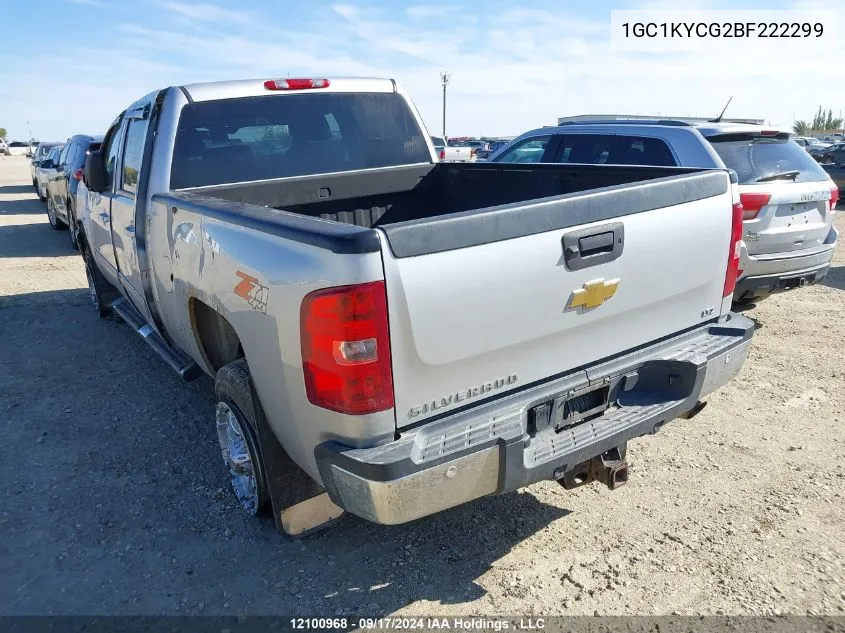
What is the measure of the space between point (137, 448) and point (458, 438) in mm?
2640

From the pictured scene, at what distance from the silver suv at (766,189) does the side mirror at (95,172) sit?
4771 millimetres

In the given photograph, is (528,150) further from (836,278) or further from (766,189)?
(836,278)

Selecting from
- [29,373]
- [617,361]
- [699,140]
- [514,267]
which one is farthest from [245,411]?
[699,140]

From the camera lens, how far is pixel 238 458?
3312 millimetres

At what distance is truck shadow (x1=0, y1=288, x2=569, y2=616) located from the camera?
2818mm

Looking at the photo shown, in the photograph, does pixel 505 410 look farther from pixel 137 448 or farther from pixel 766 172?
pixel 766 172

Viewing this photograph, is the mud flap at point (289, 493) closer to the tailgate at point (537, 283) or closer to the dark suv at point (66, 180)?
the tailgate at point (537, 283)

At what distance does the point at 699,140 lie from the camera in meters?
5.78

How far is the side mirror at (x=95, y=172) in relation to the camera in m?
4.96

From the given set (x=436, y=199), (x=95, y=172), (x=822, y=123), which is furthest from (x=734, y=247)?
(x=822, y=123)

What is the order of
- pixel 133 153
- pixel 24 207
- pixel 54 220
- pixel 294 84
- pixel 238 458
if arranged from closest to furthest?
pixel 238 458, pixel 294 84, pixel 133 153, pixel 54 220, pixel 24 207

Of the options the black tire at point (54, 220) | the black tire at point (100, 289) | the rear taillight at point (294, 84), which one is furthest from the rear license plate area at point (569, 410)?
the black tire at point (54, 220)

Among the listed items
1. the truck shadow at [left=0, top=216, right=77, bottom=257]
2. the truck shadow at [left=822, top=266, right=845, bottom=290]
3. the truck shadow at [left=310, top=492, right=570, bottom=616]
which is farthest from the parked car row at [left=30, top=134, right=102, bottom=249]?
the truck shadow at [left=822, top=266, right=845, bottom=290]

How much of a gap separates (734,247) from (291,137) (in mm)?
2811
